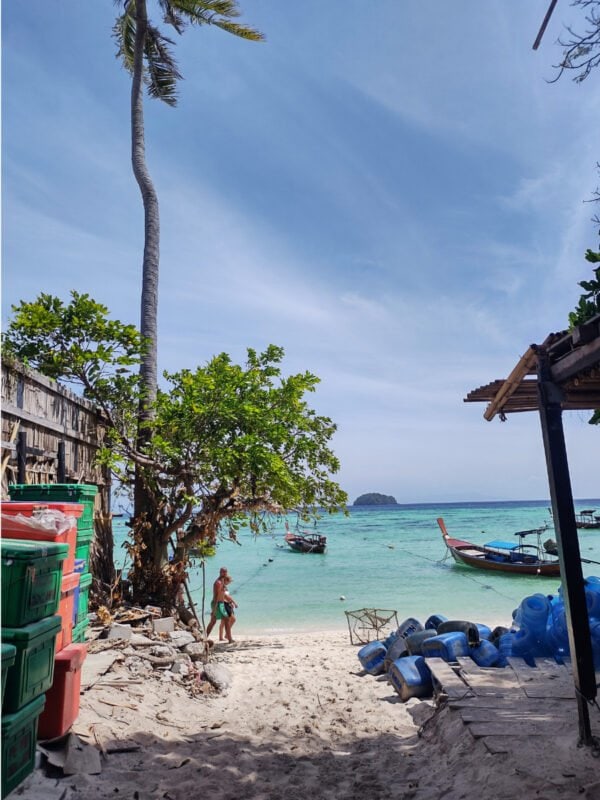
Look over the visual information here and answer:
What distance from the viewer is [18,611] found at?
10.7 ft

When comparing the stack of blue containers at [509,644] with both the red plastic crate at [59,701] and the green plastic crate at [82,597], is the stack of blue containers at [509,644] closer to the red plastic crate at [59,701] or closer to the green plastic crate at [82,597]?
the green plastic crate at [82,597]

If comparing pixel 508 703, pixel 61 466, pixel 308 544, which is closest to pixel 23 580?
pixel 61 466

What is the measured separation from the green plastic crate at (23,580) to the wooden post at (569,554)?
3928mm

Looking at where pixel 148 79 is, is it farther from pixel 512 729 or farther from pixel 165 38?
pixel 512 729

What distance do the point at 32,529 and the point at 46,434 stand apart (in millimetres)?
3426

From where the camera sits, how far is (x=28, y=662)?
3297mm

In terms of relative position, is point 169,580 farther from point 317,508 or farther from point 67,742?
point 67,742

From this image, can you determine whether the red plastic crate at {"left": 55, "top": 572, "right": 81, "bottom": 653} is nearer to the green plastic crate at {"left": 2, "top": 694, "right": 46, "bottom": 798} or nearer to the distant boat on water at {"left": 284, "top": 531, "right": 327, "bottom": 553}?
the green plastic crate at {"left": 2, "top": 694, "right": 46, "bottom": 798}

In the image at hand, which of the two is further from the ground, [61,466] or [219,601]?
[61,466]

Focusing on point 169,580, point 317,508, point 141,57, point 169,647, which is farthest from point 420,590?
point 141,57

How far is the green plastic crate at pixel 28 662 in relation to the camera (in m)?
3.17

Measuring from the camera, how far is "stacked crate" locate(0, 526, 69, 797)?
3.14 m

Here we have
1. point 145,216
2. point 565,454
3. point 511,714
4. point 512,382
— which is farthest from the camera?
point 145,216

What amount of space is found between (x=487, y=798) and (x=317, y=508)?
730 centimetres
